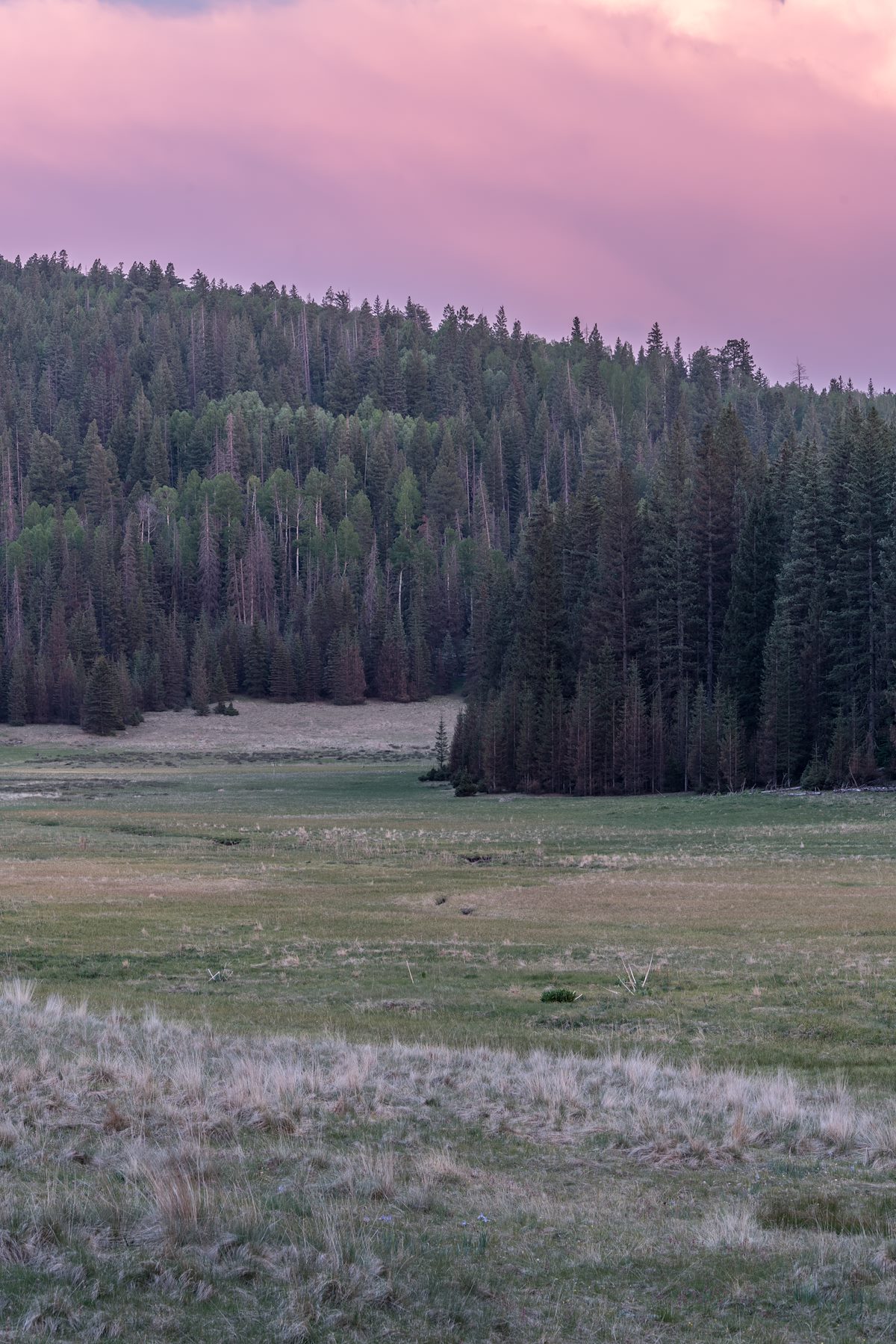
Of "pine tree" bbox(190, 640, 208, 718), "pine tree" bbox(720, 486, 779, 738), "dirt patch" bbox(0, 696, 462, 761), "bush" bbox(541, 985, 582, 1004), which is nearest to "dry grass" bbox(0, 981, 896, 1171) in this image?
"bush" bbox(541, 985, 582, 1004)

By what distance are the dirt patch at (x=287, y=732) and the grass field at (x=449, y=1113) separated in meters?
Answer: 84.9

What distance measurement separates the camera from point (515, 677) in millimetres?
91688

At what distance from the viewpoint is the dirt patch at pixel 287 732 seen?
11788 centimetres

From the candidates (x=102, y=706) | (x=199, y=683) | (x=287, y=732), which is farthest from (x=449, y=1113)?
(x=199, y=683)

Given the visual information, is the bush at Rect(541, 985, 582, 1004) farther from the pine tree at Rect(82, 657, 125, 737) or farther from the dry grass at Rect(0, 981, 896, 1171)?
the pine tree at Rect(82, 657, 125, 737)

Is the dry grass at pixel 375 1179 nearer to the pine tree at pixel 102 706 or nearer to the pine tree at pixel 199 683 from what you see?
the pine tree at pixel 102 706

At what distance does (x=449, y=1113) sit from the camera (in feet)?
39.0

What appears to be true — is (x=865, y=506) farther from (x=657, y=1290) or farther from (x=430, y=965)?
(x=657, y=1290)

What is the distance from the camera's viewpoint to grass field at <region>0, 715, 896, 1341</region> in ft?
24.4

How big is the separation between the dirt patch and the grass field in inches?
3343

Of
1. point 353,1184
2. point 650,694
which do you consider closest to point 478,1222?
point 353,1184

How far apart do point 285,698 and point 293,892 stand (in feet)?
382

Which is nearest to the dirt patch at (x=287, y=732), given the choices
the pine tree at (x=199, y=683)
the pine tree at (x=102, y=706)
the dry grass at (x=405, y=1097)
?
the pine tree at (x=199, y=683)

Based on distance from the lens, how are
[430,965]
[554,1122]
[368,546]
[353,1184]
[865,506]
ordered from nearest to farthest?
1. [353,1184]
2. [554,1122]
3. [430,965]
4. [865,506]
5. [368,546]
